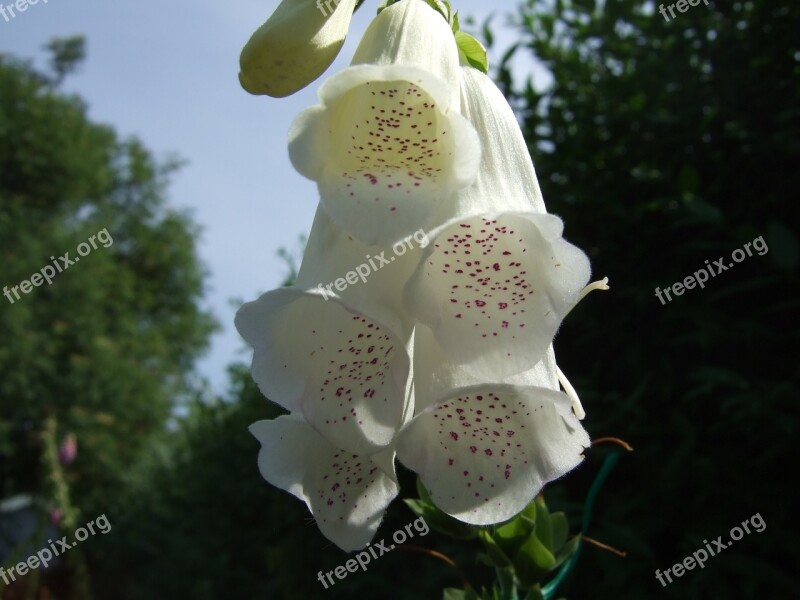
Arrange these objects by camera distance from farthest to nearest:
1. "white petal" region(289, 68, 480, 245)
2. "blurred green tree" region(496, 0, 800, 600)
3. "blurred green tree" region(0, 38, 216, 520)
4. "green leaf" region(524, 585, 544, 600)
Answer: "blurred green tree" region(0, 38, 216, 520)
"blurred green tree" region(496, 0, 800, 600)
"green leaf" region(524, 585, 544, 600)
"white petal" region(289, 68, 480, 245)

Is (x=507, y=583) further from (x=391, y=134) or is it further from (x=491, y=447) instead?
(x=391, y=134)

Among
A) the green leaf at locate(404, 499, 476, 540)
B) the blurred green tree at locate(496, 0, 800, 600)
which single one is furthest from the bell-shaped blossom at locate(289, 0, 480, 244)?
the blurred green tree at locate(496, 0, 800, 600)

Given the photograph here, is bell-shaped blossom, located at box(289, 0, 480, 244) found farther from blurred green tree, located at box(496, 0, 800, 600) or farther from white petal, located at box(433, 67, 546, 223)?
blurred green tree, located at box(496, 0, 800, 600)

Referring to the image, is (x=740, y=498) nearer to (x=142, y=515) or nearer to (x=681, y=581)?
(x=681, y=581)

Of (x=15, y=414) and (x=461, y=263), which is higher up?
(x=461, y=263)

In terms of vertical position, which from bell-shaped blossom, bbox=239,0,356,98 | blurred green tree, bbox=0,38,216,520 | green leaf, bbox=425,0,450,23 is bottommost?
blurred green tree, bbox=0,38,216,520

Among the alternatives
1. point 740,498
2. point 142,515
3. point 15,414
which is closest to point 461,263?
point 740,498

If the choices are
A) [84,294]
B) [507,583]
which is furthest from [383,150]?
[84,294]
